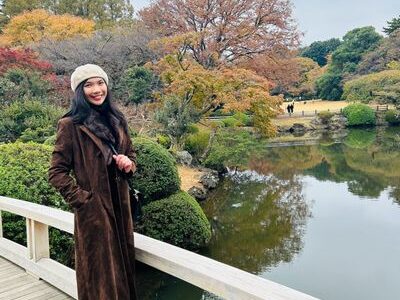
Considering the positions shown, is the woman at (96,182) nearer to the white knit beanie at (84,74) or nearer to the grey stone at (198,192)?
the white knit beanie at (84,74)

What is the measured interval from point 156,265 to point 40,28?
75.3 feet

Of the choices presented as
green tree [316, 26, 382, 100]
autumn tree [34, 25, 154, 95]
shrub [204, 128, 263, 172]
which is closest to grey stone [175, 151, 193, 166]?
shrub [204, 128, 263, 172]

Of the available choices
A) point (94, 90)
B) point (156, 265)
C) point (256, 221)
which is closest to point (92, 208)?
point (156, 265)

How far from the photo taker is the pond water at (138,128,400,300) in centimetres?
586

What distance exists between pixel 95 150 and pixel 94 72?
360 mm

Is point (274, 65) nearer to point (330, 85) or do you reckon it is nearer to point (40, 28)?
point (40, 28)

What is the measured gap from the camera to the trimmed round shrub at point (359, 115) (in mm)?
26844

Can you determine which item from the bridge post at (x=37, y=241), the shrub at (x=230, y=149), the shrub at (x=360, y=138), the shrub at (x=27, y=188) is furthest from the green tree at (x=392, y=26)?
the bridge post at (x=37, y=241)

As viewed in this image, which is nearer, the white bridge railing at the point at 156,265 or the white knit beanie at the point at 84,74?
the white bridge railing at the point at 156,265

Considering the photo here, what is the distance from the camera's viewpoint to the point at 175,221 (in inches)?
251

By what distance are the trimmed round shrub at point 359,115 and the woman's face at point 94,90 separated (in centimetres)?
2717

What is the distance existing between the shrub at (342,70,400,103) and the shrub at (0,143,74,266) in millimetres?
24782

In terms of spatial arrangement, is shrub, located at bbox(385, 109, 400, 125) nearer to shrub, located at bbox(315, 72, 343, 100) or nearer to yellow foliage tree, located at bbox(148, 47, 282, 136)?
shrub, located at bbox(315, 72, 343, 100)

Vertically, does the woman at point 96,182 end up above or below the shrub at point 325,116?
above
